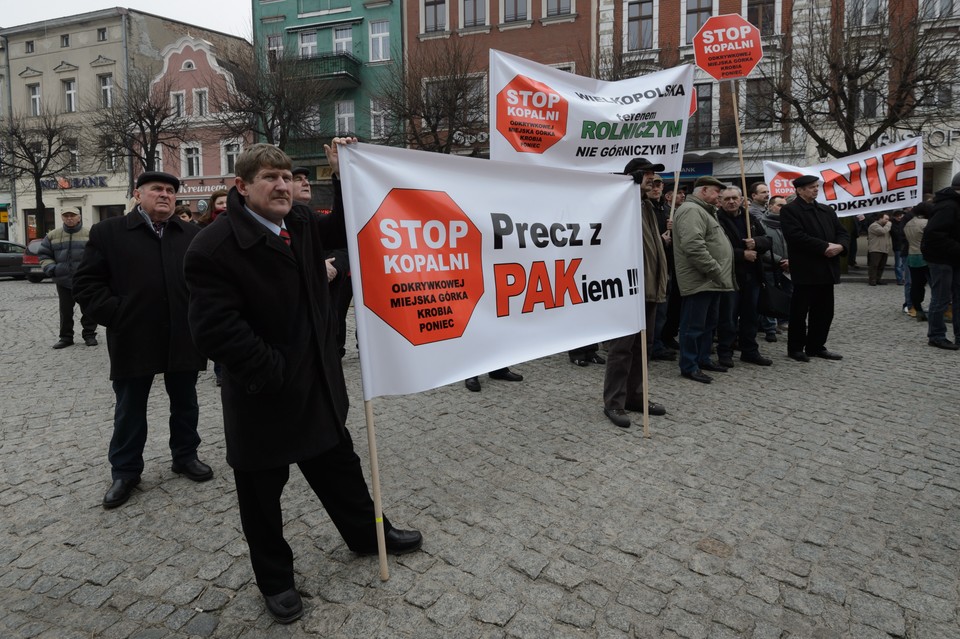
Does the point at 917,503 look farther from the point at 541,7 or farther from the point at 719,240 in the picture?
the point at 541,7

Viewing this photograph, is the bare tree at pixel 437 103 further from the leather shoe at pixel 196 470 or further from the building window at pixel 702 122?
the leather shoe at pixel 196 470

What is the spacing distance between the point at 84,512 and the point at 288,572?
172cm

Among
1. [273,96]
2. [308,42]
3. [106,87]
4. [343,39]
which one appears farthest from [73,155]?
[273,96]

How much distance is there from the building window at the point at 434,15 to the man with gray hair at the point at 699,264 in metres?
26.9

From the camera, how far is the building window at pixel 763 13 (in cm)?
2532

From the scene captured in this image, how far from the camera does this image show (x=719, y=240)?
665 centimetres

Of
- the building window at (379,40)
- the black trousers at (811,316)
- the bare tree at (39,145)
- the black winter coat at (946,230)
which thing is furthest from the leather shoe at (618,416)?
the bare tree at (39,145)

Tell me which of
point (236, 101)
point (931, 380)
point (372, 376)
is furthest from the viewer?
point (236, 101)

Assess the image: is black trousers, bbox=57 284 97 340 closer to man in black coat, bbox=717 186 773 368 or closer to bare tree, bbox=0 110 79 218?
man in black coat, bbox=717 186 773 368

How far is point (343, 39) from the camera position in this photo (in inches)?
1272

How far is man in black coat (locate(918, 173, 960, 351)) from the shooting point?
7871 millimetres

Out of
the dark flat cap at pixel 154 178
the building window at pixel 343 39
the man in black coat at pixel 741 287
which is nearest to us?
the dark flat cap at pixel 154 178

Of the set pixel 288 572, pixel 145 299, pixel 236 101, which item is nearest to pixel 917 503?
pixel 288 572

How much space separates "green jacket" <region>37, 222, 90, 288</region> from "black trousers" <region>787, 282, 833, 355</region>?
9156 mm
